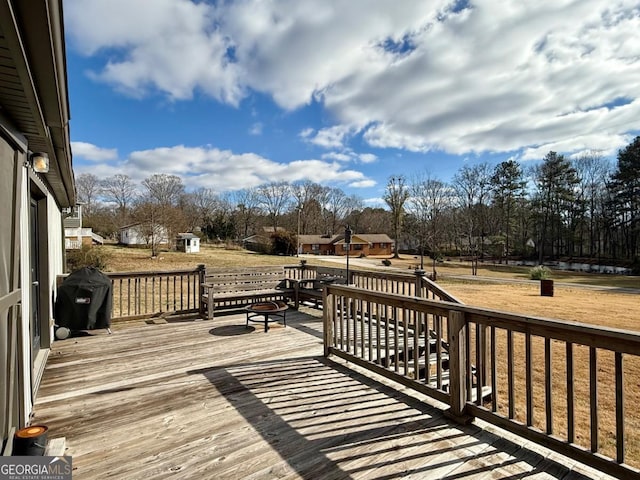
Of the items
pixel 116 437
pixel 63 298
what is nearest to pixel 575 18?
pixel 116 437

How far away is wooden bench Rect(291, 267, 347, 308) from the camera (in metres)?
6.71

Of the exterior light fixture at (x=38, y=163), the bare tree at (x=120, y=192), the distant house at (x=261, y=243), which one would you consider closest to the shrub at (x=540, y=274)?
the exterior light fixture at (x=38, y=163)

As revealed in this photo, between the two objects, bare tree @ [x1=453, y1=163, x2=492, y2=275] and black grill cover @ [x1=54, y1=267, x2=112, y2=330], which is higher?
bare tree @ [x1=453, y1=163, x2=492, y2=275]

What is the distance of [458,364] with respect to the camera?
252cm

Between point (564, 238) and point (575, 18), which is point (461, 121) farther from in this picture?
point (564, 238)

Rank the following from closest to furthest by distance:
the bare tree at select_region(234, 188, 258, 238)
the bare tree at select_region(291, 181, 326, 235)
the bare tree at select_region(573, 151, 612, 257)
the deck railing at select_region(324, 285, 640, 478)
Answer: the deck railing at select_region(324, 285, 640, 478), the bare tree at select_region(573, 151, 612, 257), the bare tree at select_region(234, 188, 258, 238), the bare tree at select_region(291, 181, 326, 235)

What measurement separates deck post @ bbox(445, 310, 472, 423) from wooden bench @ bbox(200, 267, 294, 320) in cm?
457

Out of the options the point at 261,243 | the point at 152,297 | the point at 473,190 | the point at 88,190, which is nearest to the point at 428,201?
the point at 473,190

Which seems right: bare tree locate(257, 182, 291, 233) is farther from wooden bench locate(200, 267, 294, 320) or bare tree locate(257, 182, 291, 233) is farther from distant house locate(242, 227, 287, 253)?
wooden bench locate(200, 267, 294, 320)

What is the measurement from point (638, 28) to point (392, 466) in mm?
8101

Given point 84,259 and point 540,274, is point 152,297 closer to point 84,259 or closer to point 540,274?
point 84,259

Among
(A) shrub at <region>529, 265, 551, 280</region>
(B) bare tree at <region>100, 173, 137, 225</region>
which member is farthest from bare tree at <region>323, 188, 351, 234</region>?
(A) shrub at <region>529, 265, 551, 280</region>

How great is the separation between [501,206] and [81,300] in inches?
1555
